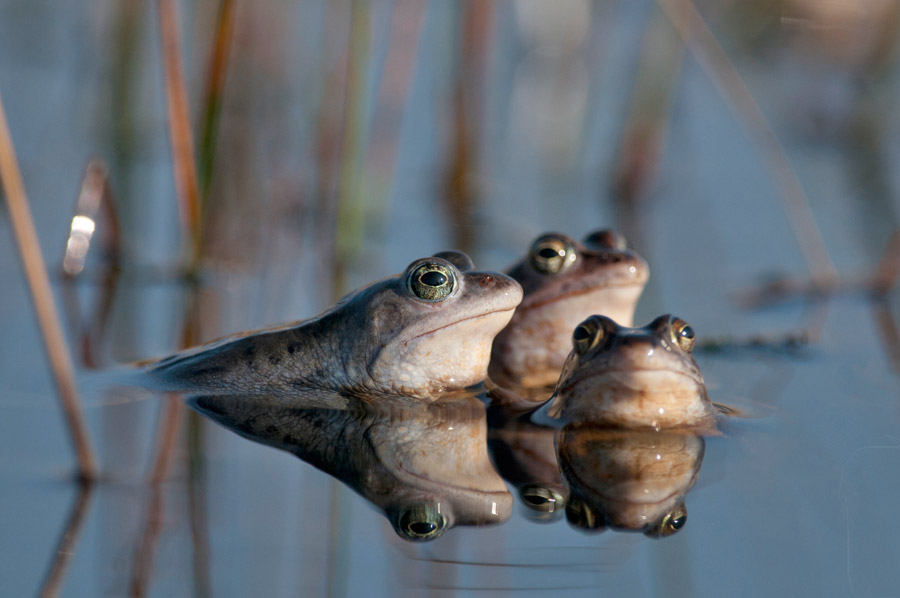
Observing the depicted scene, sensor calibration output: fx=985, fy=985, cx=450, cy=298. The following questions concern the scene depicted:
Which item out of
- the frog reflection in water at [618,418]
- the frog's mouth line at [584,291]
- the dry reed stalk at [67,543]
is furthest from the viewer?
the frog's mouth line at [584,291]

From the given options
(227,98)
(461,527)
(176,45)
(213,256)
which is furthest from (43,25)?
(461,527)

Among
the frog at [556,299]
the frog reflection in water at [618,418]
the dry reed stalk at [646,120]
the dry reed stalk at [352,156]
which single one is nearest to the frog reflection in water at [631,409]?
the frog reflection in water at [618,418]

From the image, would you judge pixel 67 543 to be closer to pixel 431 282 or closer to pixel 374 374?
pixel 374 374

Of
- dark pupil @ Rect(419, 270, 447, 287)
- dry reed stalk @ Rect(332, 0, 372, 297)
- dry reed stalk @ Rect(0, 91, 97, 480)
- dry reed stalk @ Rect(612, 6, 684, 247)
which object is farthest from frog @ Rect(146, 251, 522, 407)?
dry reed stalk @ Rect(612, 6, 684, 247)

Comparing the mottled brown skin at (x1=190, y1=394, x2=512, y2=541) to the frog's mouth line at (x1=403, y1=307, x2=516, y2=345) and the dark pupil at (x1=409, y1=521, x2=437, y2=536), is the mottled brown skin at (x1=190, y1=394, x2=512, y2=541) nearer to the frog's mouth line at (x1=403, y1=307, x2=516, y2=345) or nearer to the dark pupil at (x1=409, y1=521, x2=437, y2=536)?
the dark pupil at (x1=409, y1=521, x2=437, y2=536)

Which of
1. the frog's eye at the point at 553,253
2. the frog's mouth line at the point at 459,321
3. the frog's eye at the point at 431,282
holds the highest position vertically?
the frog's eye at the point at 553,253

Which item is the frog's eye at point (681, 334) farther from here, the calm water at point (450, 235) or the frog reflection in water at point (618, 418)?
the calm water at point (450, 235)
